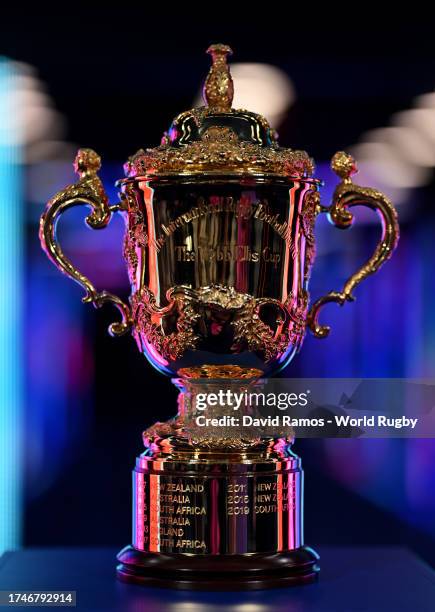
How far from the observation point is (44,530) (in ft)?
9.00

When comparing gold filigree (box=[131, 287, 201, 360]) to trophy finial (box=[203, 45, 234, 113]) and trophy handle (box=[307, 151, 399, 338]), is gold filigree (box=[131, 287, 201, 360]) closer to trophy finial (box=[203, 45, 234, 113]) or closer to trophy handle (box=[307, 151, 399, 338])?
trophy handle (box=[307, 151, 399, 338])

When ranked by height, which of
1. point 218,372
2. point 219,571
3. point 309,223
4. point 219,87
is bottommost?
point 219,571

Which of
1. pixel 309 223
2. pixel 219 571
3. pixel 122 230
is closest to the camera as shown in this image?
pixel 219 571

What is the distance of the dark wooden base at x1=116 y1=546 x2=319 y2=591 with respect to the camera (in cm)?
222

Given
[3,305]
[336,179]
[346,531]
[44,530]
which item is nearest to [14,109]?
[3,305]

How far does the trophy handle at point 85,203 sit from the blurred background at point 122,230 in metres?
0.32

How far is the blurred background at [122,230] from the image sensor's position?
2672 mm

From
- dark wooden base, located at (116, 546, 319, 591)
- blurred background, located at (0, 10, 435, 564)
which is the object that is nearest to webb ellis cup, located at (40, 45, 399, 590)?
dark wooden base, located at (116, 546, 319, 591)

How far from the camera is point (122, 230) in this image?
2.71 meters

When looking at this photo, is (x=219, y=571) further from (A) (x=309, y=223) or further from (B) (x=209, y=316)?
(A) (x=309, y=223)

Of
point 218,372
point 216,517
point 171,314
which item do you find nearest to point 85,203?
point 171,314

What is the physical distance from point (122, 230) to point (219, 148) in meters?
0.50

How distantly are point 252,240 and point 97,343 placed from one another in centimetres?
56

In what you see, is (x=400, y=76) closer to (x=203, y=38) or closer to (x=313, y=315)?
(x=203, y=38)
